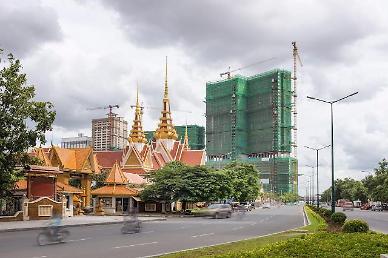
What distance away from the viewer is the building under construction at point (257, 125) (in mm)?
171000

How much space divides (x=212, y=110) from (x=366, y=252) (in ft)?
566

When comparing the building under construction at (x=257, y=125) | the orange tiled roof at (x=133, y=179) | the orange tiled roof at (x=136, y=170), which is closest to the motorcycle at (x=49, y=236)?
the orange tiled roof at (x=133, y=179)

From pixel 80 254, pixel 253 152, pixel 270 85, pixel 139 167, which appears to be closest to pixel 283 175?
pixel 253 152

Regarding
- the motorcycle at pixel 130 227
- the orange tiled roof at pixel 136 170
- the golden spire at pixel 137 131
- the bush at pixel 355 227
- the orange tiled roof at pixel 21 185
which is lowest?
the motorcycle at pixel 130 227

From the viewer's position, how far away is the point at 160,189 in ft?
207

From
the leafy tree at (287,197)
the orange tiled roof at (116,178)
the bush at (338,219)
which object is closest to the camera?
the bush at (338,219)

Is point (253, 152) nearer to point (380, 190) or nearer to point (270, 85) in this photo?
point (270, 85)

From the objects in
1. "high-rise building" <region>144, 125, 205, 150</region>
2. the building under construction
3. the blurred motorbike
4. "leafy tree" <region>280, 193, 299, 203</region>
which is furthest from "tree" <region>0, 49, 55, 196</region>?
"high-rise building" <region>144, 125, 205, 150</region>

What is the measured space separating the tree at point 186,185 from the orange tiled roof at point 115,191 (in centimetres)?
196

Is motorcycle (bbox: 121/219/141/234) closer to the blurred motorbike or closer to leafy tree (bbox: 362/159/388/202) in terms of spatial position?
the blurred motorbike

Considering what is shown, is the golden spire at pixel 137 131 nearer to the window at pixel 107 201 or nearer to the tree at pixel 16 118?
the window at pixel 107 201

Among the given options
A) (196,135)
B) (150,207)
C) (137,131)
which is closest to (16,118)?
(150,207)

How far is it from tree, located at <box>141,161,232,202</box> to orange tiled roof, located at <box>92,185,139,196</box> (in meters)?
1.96

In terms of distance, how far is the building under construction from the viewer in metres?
171
